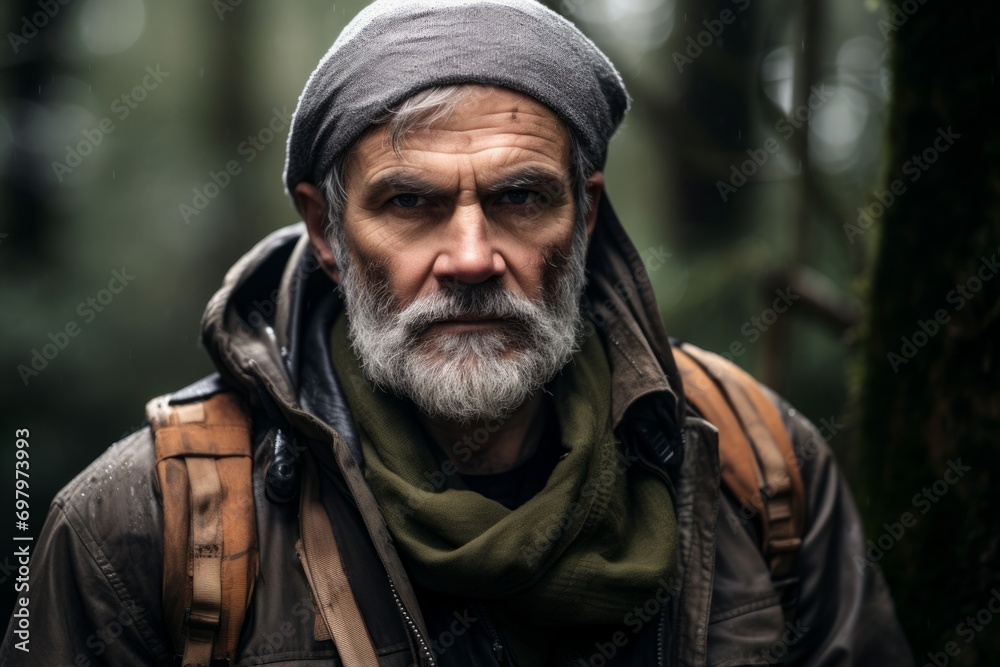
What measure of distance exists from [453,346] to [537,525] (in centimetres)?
53

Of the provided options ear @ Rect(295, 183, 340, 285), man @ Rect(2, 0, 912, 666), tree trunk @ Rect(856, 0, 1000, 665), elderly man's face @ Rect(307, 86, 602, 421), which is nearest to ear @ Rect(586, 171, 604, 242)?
man @ Rect(2, 0, 912, 666)

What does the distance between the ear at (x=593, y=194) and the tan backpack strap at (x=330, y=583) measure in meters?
1.13

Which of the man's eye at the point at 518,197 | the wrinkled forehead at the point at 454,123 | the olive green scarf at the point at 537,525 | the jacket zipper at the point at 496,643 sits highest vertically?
the wrinkled forehead at the point at 454,123

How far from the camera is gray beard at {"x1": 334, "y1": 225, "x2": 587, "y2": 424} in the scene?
221cm

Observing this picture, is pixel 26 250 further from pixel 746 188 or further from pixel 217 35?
pixel 746 188

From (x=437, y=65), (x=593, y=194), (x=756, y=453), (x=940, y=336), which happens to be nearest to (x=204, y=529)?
(x=437, y=65)

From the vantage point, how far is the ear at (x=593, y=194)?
245cm

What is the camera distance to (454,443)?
243 centimetres

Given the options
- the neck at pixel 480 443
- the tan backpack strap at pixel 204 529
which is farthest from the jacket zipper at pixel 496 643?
the tan backpack strap at pixel 204 529

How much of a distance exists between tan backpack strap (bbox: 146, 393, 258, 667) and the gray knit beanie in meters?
0.80

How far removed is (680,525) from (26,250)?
5568 mm

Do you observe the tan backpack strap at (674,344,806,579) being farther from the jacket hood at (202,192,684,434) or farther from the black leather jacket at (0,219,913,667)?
the jacket hood at (202,192,684,434)

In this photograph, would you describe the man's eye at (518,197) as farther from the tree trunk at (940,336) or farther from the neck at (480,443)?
the tree trunk at (940,336)

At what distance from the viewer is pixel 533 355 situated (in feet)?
7.50
